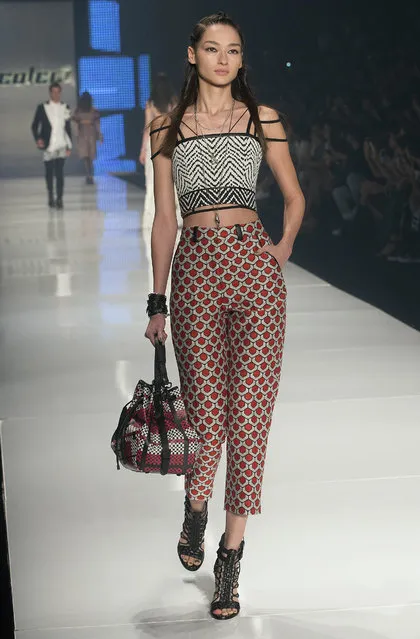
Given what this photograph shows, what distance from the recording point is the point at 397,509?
362 centimetres

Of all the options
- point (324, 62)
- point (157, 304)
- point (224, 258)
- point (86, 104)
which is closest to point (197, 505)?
point (157, 304)

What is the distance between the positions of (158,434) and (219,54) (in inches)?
33.6

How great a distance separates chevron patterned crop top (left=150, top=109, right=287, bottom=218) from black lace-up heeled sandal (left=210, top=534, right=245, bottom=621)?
31.5 inches

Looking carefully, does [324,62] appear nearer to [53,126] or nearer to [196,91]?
[53,126]

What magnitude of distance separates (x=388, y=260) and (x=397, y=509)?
4.71 meters

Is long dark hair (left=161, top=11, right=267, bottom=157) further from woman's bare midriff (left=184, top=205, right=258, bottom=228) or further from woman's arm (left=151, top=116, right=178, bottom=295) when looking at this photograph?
woman's bare midriff (left=184, top=205, right=258, bottom=228)

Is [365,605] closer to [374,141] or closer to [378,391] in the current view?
[378,391]

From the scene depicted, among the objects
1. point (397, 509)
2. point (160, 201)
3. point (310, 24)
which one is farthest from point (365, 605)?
point (310, 24)

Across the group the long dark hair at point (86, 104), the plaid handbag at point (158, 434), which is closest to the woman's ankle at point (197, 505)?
the plaid handbag at point (158, 434)

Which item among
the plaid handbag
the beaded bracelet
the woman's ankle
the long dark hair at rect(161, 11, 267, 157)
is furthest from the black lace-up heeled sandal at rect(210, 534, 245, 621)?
the long dark hair at rect(161, 11, 267, 157)

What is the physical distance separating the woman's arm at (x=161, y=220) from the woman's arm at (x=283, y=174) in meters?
0.24

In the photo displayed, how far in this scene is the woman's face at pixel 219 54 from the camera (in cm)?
270

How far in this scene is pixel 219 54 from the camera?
8.88 feet

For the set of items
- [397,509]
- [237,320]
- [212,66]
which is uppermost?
[212,66]
